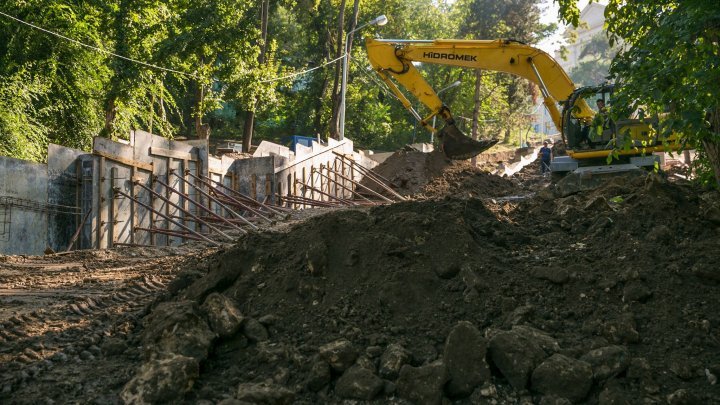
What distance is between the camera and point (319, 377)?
515 cm

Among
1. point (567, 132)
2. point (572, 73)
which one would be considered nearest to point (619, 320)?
point (567, 132)

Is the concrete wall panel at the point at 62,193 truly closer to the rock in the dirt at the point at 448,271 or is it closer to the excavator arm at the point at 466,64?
the excavator arm at the point at 466,64

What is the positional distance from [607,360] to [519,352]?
60 cm

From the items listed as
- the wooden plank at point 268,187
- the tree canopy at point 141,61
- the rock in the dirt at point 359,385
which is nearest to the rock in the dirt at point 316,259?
the rock in the dirt at point 359,385

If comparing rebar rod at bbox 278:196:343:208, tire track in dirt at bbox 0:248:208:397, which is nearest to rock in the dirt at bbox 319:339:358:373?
tire track in dirt at bbox 0:248:208:397

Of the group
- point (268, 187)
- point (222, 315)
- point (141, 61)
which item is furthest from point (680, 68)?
point (141, 61)

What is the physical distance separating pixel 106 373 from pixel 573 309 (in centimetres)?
377

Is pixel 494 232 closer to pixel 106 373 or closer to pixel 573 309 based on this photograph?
pixel 573 309

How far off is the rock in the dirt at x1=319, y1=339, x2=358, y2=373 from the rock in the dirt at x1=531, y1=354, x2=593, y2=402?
130 cm

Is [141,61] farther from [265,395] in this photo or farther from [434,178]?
[265,395]

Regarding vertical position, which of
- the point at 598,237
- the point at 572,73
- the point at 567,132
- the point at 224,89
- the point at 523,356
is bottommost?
the point at 523,356

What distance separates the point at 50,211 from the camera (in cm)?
1437

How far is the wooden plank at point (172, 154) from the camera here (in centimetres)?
1642

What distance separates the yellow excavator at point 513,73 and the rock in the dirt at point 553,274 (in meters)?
7.60
